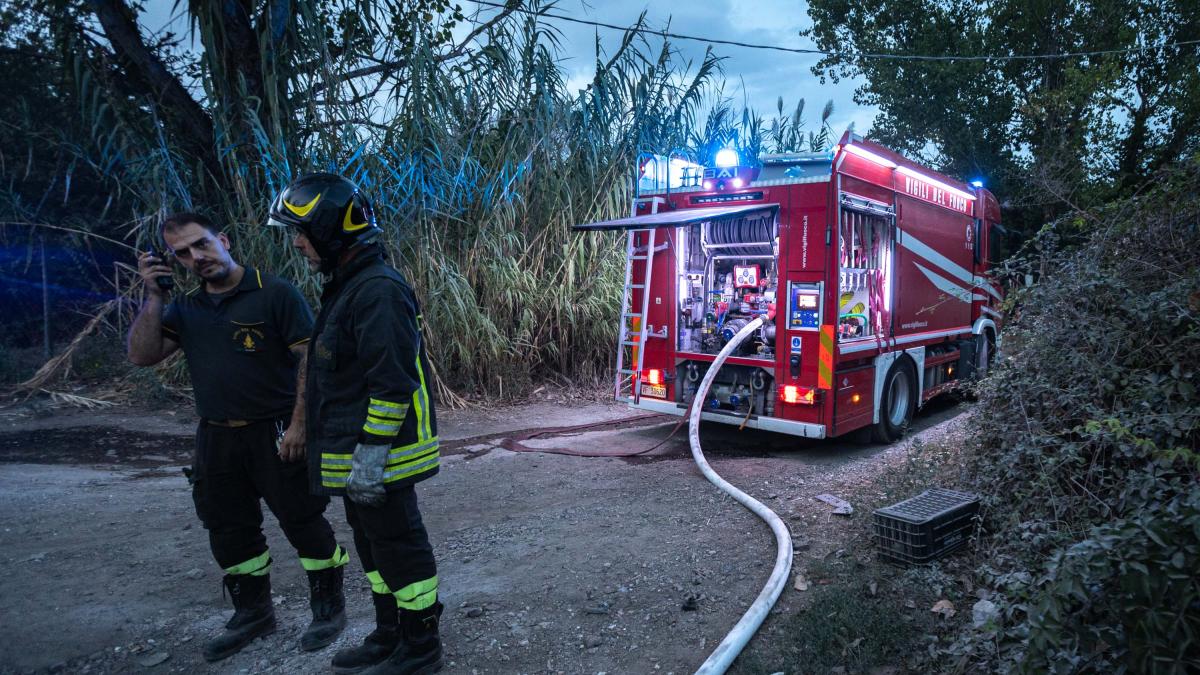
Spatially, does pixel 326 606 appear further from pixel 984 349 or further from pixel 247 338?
pixel 984 349

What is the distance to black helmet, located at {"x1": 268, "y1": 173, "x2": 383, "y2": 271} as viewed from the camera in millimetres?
2604

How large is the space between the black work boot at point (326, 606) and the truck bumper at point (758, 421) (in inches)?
164

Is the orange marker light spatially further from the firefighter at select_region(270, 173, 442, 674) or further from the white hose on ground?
A: the firefighter at select_region(270, 173, 442, 674)

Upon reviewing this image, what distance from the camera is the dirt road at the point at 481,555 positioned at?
9.96 ft

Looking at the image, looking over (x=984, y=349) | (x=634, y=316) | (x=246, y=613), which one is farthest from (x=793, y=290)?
(x=984, y=349)

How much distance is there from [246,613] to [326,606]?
335 mm

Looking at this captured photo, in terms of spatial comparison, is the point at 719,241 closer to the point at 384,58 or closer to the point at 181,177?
the point at 384,58

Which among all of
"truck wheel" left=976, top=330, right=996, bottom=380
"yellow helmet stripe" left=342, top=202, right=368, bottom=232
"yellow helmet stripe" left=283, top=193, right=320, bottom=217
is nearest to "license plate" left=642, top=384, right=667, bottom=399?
"yellow helmet stripe" left=342, top=202, right=368, bottom=232

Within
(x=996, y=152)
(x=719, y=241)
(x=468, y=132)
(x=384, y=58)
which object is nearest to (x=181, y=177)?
(x=384, y=58)

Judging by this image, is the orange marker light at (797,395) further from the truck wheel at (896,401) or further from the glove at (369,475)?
the glove at (369,475)

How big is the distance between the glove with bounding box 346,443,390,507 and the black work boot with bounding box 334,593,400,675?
0.54m

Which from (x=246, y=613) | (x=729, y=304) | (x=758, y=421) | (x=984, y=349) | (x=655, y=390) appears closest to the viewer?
(x=246, y=613)

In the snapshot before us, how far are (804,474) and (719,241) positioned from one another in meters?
2.44

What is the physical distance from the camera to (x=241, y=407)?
9.64ft
